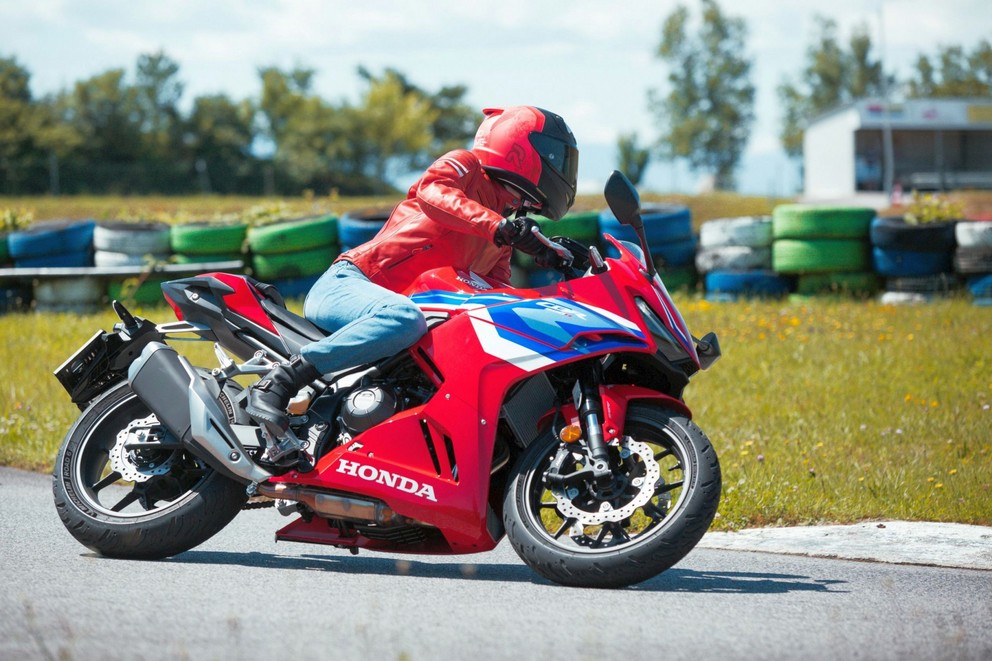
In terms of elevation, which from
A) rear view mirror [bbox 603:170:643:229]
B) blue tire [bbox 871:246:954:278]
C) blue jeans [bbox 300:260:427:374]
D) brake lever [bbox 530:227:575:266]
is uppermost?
rear view mirror [bbox 603:170:643:229]

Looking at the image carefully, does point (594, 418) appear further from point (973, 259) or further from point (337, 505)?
point (973, 259)

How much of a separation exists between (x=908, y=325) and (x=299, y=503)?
8927 mm

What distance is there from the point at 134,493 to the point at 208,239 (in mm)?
9290

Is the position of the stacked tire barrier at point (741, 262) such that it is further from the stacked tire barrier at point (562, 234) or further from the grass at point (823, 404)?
the stacked tire barrier at point (562, 234)

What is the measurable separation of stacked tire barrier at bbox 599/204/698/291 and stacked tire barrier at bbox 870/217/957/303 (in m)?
2.13

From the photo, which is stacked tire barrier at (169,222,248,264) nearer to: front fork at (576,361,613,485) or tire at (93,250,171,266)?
tire at (93,250,171,266)

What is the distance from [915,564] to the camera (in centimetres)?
569

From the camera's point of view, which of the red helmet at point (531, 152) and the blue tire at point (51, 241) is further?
the blue tire at point (51, 241)

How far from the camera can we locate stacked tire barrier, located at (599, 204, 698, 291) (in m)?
14.9

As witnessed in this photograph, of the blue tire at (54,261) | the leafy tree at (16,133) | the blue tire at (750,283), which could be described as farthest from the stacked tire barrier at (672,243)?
the leafy tree at (16,133)

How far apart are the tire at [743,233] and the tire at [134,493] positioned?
10.3 meters

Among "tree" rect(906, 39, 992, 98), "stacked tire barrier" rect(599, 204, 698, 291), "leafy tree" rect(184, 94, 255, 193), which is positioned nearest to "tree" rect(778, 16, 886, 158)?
"tree" rect(906, 39, 992, 98)

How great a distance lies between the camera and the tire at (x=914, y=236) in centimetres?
1435

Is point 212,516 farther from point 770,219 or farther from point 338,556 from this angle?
point 770,219
